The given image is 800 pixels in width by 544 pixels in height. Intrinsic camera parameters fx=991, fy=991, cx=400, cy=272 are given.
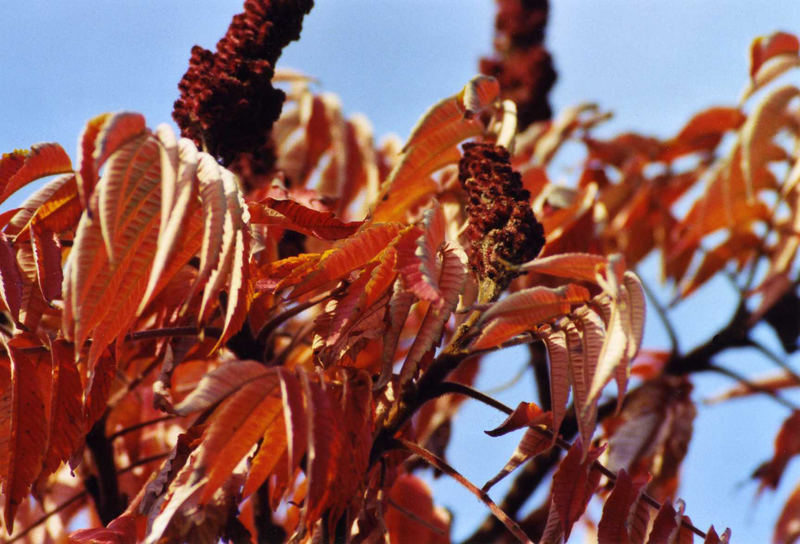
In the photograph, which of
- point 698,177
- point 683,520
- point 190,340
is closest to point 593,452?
point 683,520

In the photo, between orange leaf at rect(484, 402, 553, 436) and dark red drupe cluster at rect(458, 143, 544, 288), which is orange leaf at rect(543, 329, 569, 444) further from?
dark red drupe cluster at rect(458, 143, 544, 288)

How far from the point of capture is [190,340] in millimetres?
1240

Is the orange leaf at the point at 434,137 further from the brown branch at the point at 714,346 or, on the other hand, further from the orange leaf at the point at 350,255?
the brown branch at the point at 714,346

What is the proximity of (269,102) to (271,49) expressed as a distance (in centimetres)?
8

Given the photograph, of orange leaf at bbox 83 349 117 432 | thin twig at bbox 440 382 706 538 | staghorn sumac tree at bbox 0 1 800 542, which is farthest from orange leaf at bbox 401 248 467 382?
orange leaf at bbox 83 349 117 432

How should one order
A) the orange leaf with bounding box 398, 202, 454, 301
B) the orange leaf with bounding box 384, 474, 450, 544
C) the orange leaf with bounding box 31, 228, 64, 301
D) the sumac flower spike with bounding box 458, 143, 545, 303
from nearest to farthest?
the orange leaf with bounding box 398, 202, 454, 301, the orange leaf with bounding box 31, 228, 64, 301, the sumac flower spike with bounding box 458, 143, 545, 303, the orange leaf with bounding box 384, 474, 450, 544

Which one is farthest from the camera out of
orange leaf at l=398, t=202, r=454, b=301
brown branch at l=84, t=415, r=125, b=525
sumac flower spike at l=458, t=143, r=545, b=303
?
brown branch at l=84, t=415, r=125, b=525

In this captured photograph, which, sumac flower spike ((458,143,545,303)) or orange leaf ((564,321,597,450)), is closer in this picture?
orange leaf ((564,321,597,450))

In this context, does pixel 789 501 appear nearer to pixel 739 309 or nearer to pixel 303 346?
pixel 739 309

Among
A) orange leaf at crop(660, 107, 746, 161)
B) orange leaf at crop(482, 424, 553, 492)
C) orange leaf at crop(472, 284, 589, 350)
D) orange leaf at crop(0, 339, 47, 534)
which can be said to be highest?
orange leaf at crop(660, 107, 746, 161)

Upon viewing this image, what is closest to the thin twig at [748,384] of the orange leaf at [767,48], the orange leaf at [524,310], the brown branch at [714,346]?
the brown branch at [714,346]

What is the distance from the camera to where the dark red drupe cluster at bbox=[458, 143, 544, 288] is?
1.23 m

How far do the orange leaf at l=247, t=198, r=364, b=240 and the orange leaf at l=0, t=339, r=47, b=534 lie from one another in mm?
305

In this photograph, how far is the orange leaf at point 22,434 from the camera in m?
1.04
